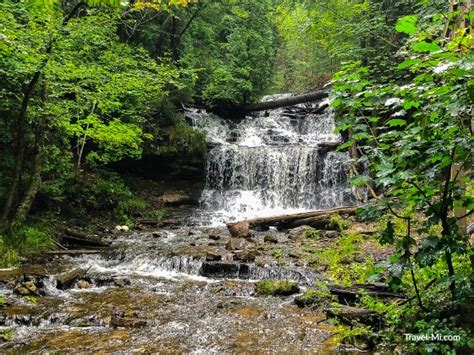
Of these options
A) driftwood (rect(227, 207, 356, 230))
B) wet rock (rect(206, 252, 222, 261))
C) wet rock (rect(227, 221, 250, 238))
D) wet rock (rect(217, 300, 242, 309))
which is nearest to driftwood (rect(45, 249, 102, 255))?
wet rock (rect(206, 252, 222, 261))

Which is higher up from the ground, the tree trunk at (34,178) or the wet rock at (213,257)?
the tree trunk at (34,178)

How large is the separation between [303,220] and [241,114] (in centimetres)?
1253

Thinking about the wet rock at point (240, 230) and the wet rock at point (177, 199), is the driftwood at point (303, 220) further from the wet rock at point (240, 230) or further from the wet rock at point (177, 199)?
the wet rock at point (177, 199)

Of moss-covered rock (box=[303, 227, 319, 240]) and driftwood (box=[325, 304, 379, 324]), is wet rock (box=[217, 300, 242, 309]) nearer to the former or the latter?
driftwood (box=[325, 304, 379, 324])

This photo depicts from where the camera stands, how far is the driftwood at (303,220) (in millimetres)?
13180

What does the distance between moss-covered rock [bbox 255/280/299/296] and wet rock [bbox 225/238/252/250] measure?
297cm

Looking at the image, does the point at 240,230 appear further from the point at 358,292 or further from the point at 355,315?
the point at 355,315

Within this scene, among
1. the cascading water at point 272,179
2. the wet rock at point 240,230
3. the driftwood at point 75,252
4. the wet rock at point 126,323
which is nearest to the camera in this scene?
the wet rock at point 126,323

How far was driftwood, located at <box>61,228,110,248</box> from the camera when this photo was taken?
38.2 feet

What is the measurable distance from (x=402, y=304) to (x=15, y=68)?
9032mm

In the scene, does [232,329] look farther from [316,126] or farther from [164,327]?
[316,126]

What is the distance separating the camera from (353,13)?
14.9m

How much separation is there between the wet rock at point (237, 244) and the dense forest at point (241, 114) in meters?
3.46

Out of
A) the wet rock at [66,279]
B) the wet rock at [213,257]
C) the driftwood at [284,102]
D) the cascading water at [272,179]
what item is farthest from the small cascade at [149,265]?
the driftwood at [284,102]
